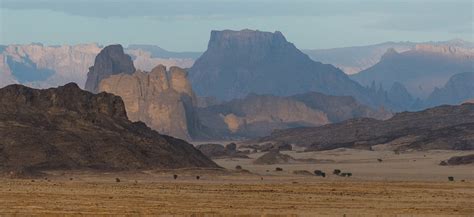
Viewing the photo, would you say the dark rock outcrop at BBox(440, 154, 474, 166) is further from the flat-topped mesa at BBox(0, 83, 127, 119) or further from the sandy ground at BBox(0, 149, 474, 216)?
the flat-topped mesa at BBox(0, 83, 127, 119)

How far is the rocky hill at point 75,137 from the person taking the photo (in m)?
96.9

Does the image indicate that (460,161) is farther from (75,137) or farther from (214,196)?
(214,196)

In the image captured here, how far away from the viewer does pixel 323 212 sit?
181ft

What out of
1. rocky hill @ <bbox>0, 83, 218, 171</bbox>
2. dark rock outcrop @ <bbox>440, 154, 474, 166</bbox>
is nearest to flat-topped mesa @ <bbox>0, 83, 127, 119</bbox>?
rocky hill @ <bbox>0, 83, 218, 171</bbox>

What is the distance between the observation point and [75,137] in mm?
102000

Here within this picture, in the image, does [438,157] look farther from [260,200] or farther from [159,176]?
[260,200]

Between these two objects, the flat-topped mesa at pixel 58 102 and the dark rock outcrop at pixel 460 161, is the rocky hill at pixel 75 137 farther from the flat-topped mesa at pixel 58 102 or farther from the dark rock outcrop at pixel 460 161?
the dark rock outcrop at pixel 460 161

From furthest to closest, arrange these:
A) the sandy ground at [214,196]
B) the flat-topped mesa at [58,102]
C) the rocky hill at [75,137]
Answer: the flat-topped mesa at [58,102] → the rocky hill at [75,137] → the sandy ground at [214,196]

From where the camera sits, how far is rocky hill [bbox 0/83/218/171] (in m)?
96.9

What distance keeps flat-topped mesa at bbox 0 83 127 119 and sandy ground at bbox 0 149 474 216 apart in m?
19.3

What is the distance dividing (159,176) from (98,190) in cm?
2224

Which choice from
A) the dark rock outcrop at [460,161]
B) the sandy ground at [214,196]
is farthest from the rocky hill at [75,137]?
the dark rock outcrop at [460,161]

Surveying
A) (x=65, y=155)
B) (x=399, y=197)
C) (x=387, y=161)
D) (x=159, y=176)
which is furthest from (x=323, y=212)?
(x=387, y=161)

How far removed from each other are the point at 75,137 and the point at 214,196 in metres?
38.5
